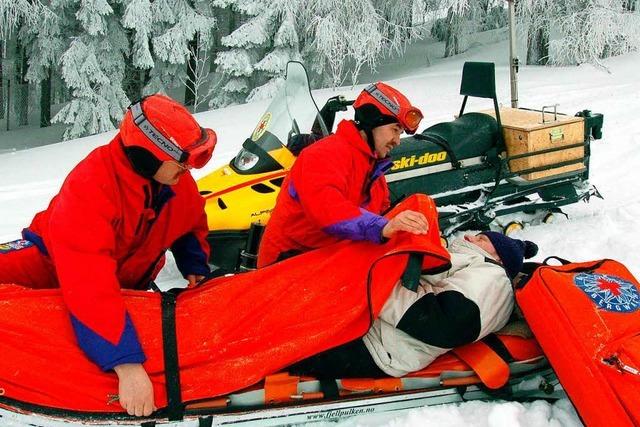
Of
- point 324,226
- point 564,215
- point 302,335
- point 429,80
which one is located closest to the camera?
point 302,335

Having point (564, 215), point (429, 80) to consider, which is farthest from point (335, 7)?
point (564, 215)

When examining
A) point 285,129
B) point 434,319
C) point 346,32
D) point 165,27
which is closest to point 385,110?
point 434,319

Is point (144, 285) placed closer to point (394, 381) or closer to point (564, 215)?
point (394, 381)

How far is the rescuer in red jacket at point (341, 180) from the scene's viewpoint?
3.25m

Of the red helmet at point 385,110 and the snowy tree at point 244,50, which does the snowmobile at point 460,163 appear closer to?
the red helmet at point 385,110

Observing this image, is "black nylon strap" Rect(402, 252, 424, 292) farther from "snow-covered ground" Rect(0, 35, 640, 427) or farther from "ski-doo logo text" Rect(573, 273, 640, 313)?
"ski-doo logo text" Rect(573, 273, 640, 313)

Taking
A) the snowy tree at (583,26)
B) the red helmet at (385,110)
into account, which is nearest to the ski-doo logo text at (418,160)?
the red helmet at (385,110)

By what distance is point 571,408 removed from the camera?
2.91 meters

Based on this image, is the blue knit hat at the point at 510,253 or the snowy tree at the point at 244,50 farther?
the snowy tree at the point at 244,50

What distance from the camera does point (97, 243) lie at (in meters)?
2.56

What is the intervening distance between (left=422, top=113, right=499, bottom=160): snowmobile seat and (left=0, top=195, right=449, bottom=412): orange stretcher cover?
262cm

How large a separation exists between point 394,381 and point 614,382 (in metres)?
0.91

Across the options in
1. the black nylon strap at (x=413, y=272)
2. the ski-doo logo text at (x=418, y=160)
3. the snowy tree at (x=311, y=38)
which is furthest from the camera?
the snowy tree at (x=311, y=38)

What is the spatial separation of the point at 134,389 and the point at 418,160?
11.1 feet
